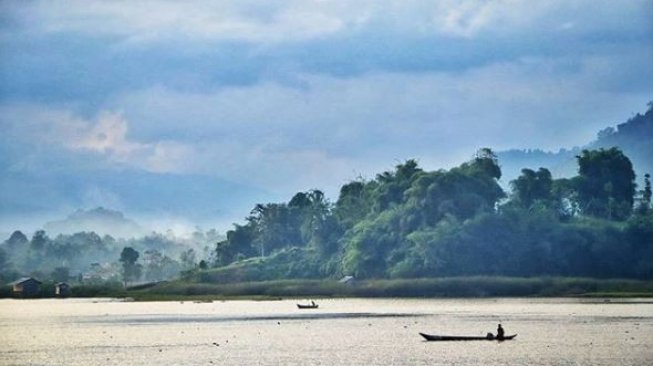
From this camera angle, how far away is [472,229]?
149 m

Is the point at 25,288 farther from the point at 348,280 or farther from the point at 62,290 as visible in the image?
the point at 348,280

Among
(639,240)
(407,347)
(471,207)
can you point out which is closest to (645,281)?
(639,240)

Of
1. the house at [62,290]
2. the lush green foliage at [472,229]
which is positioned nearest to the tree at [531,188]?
the lush green foliage at [472,229]

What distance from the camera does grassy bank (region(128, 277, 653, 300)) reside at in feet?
447

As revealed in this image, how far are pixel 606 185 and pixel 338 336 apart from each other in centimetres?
10006

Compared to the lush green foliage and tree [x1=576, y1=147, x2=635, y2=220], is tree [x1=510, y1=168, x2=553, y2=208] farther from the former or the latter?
tree [x1=576, y1=147, x2=635, y2=220]

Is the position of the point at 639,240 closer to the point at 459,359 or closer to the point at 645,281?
the point at 645,281

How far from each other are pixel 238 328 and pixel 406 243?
240ft

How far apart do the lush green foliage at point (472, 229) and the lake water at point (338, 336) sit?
1153 inches

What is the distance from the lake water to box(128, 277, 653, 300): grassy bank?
768 inches

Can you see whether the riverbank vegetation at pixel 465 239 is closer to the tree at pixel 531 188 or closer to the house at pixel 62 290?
the tree at pixel 531 188

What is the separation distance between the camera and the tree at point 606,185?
166875 millimetres

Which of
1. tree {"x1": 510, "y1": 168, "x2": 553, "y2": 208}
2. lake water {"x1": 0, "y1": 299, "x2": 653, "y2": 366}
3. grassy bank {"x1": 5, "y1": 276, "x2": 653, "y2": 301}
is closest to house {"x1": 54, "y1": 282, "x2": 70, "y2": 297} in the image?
grassy bank {"x1": 5, "y1": 276, "x2": 653, "y2": 301}

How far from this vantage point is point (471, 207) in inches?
6137
